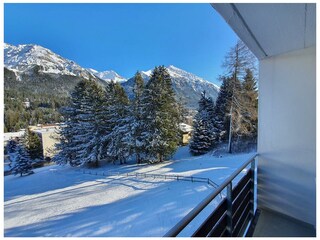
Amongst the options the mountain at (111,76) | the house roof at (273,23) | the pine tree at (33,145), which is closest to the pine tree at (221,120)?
the mountain at (111,76)

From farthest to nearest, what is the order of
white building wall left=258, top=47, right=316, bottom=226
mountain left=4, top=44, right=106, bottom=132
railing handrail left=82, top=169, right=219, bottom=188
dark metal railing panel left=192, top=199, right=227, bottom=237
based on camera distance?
mountain left=4, top=44, right=106, bottom=132
railing handrail left=82, top=169, right=219, bottom=188
white building wall left=258, top=47, right=316, bottom=226
dark metal railing panel left=192, top=199, right=227, bottom=237

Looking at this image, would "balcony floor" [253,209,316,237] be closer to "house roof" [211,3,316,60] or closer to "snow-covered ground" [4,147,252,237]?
"snow-covered ground" [4,147,252,237]

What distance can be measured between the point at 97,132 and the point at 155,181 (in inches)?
205

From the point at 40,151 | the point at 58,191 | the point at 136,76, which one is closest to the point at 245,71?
the point at 136,76

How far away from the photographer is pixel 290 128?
73.1 inches

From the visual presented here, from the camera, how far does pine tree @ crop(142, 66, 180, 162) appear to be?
1032 centimetres

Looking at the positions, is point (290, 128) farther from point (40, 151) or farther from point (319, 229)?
point (40, 151)

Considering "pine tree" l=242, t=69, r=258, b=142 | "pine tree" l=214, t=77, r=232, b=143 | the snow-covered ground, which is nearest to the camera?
the snow-covered ground

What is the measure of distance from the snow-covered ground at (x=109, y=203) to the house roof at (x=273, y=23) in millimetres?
2461

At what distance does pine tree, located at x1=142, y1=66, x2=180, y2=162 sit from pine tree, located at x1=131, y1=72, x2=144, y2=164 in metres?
0.26

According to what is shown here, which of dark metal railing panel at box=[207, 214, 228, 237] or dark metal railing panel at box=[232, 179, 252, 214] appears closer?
dark metal railing panel at box=[207, 214, 228, 237]

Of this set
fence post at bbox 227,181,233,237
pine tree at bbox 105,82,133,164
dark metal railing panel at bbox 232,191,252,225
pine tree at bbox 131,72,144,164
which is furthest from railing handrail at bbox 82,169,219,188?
fence post at bbox 227,181,233,237

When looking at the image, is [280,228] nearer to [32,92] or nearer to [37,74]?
[32,92]

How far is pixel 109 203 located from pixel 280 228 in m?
5.05
